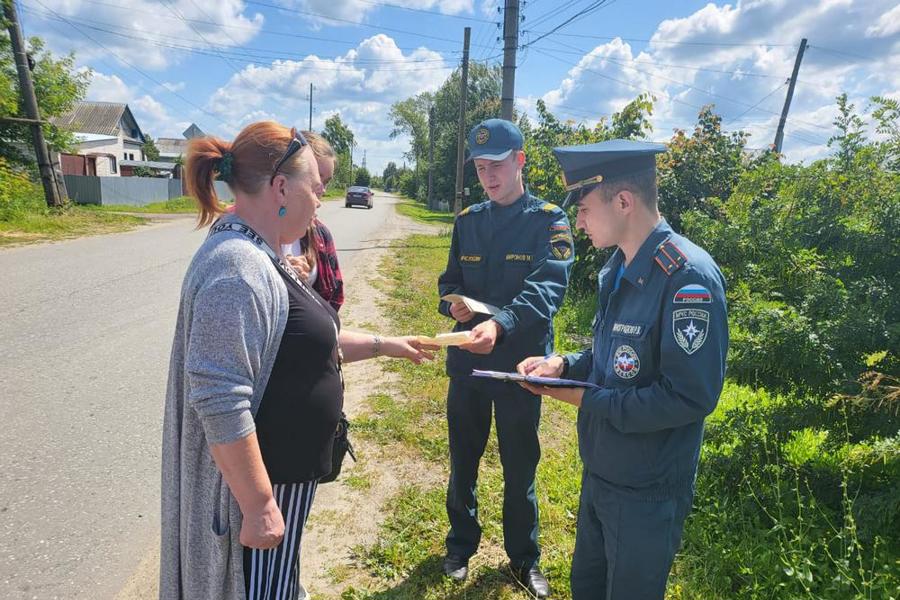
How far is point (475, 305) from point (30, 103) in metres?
18.2

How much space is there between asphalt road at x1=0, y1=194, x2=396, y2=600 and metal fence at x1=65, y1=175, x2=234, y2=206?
16.6m

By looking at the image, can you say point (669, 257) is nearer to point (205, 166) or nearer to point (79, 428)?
point (205, 166)

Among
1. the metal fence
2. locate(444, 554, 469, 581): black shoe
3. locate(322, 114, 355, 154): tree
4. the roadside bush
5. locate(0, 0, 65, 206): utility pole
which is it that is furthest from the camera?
locate(322, 114, 355, 154): tree

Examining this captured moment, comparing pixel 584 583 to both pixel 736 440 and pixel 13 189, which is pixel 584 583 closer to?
pixel 736 440

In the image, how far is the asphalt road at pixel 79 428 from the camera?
271cm

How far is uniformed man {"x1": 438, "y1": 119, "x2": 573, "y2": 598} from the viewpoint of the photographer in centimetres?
259

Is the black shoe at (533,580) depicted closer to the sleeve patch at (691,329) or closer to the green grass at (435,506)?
the green grass at (435,506)

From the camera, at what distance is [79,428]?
12.9 ft

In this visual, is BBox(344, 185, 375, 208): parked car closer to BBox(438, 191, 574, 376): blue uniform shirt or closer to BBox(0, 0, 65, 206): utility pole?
BBox(0, 0, 65, 206): utility pole

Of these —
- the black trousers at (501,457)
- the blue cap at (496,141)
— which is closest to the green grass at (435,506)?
the black trousers at (501,457)

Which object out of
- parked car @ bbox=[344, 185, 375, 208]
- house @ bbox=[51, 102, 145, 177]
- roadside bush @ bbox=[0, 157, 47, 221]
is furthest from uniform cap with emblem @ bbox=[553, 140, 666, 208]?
house @ bbox=[51, 102, 145, 177]

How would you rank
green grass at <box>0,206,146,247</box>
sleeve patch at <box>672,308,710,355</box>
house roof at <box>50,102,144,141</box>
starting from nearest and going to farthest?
sleeve patch at <box>672,308,710,355</box> < green grass at <box>0,206,146,247</box> < house roof at <box>50,102,144,141</box>

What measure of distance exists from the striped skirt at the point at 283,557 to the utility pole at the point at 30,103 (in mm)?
17961

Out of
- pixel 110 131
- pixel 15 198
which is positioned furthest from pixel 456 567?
pixel 110 131
